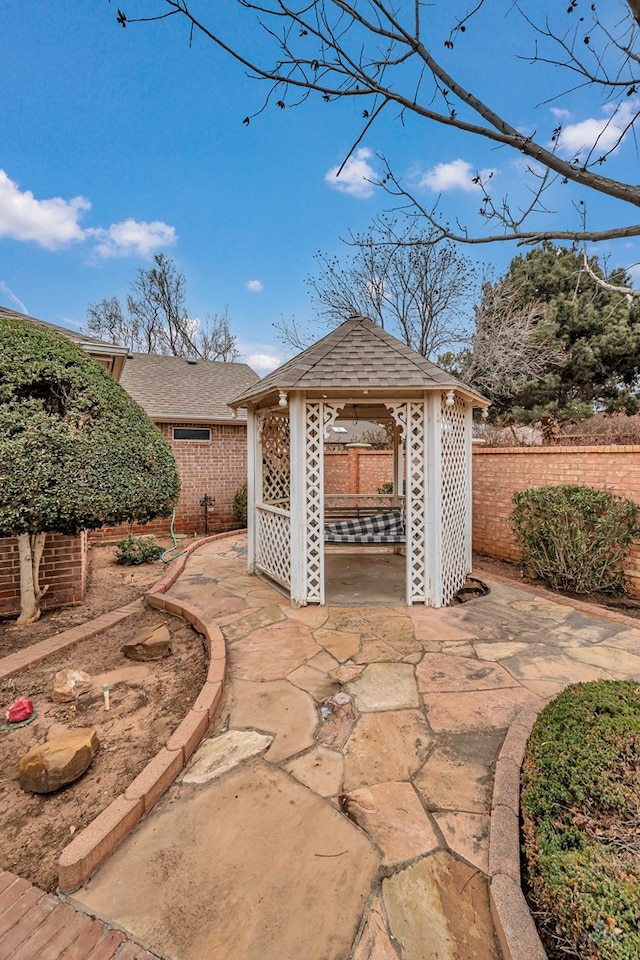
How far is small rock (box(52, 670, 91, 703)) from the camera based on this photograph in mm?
3242

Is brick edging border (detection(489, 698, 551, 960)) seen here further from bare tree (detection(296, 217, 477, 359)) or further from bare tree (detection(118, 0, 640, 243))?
bare tree (detection(296, 217, 477, 359))

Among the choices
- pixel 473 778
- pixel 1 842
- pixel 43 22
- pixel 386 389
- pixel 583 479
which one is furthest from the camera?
pixel 583 479

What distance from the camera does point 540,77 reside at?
262 centimetres

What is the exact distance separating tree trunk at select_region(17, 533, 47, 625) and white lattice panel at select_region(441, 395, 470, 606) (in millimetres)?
4869

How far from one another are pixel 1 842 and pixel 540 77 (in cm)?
529

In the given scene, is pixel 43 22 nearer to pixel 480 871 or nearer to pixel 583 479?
pixel 480 871

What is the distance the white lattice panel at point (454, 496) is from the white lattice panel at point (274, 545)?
2.03 metres

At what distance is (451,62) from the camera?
2857 millimetres

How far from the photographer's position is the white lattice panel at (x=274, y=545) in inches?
220

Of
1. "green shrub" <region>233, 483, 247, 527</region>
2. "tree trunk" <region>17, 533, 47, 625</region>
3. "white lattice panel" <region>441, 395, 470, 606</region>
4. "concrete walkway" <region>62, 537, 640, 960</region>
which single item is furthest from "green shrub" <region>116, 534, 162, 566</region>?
"white lattice panel" <region>441, 395, 470, 606</region>

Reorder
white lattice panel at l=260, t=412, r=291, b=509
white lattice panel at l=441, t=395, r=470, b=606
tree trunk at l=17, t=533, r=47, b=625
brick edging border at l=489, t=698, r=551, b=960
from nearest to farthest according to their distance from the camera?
1. brick edging border at l=489, t=698, r=551, b=960
2. tree trunk at l=17, t=533, r=47, b=625
3. white lattice panel at l=441, t=395, r=470, b=606
4. white lattice panel at l=260, t=412, r=291, b=509

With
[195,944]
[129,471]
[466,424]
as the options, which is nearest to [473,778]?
[195,944]

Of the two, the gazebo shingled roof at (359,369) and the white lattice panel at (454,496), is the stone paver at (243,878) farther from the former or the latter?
the gazebo shingled roof at (359,369)

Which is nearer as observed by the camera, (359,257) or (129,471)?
(129,471)
